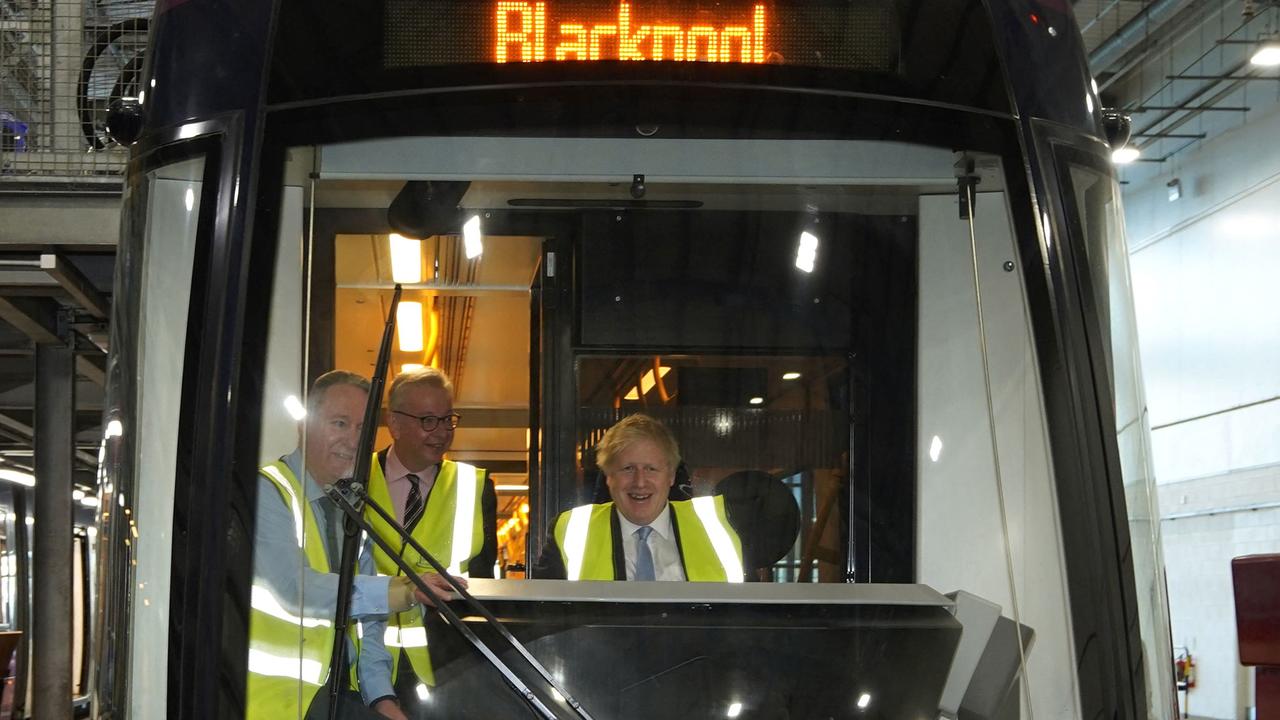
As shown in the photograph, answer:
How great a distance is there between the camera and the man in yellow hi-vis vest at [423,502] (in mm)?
2420

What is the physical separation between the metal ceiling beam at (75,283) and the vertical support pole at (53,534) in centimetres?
96

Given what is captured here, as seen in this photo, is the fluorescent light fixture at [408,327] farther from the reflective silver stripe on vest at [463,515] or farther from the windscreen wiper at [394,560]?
the reflective silver stripe on vest at [463,515]

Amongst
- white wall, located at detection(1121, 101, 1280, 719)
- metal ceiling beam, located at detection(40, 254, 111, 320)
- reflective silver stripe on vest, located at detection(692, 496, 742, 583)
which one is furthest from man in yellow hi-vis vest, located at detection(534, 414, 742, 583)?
white wall, located at detection(1121, 101, 1280, 719)

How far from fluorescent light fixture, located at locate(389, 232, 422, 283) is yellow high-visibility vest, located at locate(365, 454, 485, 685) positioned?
12.6 inches

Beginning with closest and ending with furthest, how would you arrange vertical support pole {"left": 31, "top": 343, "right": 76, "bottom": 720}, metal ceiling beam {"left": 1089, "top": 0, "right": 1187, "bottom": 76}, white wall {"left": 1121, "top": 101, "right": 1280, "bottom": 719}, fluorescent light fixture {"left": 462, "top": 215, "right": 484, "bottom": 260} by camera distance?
fluorescent light fixture {"left": 462, "top": 215, "right": 484, "bottom": 260}
vertical support pole {"left": 31, "top": 343, "right": 76, "bottom": 720}
metal ceiling beam {"left": 1089, "top": 0, "right": 1187, "bottom": 76}
white wall {"left": 1121, "top": 101, "right": 1280, "bottom": 719}

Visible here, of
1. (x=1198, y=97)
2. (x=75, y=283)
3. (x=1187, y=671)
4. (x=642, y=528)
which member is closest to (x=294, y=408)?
(x=642, y=528)

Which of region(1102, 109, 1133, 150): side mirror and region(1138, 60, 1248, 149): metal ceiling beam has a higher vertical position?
region(1138, 60, 1248, 149): metal ceiling beam

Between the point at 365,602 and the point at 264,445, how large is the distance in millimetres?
322

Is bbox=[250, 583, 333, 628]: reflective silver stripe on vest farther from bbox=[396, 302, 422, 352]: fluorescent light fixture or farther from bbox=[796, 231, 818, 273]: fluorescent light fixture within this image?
bbox=[796, 231, 818, 273]: fluorescent light fixture

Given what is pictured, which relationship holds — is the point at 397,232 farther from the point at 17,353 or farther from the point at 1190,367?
the point at 1190,367

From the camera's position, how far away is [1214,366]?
58.1ft

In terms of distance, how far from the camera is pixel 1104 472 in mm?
2326

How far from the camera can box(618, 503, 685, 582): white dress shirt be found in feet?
8.83

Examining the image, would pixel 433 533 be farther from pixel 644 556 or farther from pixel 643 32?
pixel 643 32
